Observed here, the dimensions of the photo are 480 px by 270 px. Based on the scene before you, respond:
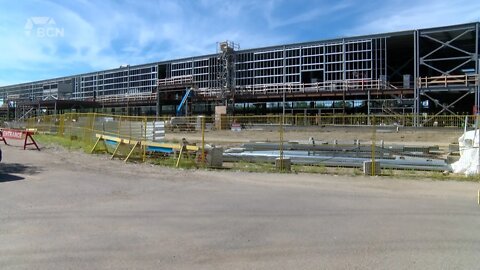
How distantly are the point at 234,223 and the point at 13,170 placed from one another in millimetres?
9675

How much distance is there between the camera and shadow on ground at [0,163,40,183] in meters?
12.0

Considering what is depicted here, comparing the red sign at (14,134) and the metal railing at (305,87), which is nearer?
the red sign at (14,134)

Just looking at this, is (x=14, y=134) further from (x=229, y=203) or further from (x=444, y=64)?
(x=444, y=64)

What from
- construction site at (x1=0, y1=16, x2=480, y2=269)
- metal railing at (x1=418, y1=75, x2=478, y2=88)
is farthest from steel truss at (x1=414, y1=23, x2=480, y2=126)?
construction site at (x1=0, y1=16, x2=480, y2=269)

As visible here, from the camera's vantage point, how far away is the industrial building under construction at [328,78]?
50250 millimetres

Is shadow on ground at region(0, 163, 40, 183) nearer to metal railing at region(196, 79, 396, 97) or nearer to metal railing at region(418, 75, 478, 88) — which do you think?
metal railing at region(418, 75, 478, 88)

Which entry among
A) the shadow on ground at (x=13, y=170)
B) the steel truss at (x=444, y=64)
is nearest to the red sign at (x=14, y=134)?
the shadow on ground at (x=13, y=170)

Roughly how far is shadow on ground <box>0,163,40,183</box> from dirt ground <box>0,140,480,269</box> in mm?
193

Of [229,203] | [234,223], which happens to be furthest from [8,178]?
[234,223]

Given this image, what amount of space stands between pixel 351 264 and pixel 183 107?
68.3 meters

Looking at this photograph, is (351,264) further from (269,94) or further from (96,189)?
(269,94)

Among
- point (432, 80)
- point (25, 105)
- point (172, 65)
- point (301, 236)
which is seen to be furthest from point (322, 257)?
point (25, 105)

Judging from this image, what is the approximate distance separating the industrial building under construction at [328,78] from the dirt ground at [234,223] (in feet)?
125

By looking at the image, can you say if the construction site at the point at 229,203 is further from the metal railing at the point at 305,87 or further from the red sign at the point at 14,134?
the metal railing at the point at 305,87
